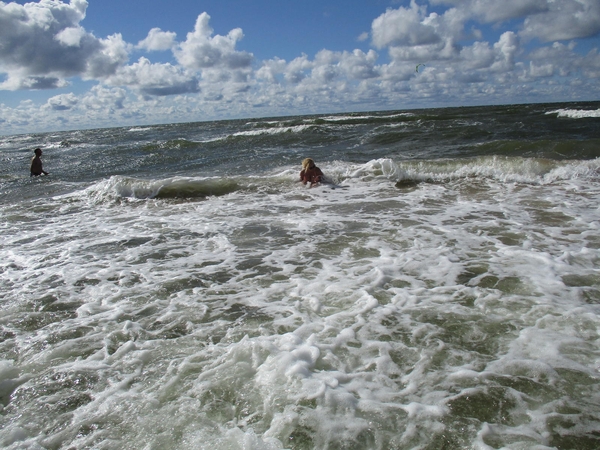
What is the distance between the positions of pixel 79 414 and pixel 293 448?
1.37 metres

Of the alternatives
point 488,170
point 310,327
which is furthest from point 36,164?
point 488,170

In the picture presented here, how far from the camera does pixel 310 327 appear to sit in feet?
10.4

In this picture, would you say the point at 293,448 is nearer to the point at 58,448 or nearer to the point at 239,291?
the point at 58,448

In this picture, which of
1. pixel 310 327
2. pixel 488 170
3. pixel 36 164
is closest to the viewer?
pixel 310 327

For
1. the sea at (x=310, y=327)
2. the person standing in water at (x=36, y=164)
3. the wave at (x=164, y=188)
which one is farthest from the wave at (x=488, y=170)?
the person standing in water at (x=36, y=164)

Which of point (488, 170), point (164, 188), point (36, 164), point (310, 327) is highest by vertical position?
point (36, 164)

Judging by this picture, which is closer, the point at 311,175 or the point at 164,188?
the point at 311,175

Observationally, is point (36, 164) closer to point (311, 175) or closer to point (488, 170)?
point (311, 175)

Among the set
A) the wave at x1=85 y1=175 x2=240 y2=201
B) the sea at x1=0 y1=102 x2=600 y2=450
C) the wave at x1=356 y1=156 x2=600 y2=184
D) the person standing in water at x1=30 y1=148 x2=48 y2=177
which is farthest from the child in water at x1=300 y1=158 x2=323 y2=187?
the person standing in water at x1=30 y1=148 x2=48 y2=177

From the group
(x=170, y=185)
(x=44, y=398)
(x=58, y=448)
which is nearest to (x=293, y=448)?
(x=58, y=448)

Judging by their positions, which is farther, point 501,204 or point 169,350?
point 501,204

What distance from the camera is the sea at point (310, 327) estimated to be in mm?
2197

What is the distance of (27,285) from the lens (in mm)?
4344

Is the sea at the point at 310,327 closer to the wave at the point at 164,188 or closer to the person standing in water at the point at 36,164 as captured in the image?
the wave at the point at 164,188
